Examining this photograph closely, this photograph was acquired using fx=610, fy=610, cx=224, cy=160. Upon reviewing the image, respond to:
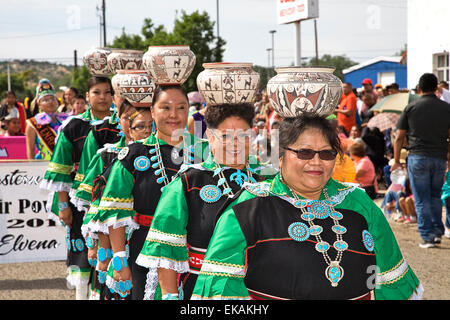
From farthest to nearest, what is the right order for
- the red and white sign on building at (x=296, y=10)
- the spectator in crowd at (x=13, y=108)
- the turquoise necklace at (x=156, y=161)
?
the spectator in crowd at (x=13, y=108), the red and white sign on building at (x=296, y=10), the turquoise necklace at (x=156, y=161)

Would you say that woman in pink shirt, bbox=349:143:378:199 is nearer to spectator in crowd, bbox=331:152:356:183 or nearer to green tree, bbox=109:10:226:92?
spectator in crowd, bbox=331:152:356:183

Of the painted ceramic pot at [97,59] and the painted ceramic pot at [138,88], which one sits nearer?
the painted ceramic pot at [138,88]

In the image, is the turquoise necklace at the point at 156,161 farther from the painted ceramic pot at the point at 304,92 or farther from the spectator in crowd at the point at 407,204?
the spectator in crowd at the point at 407,204

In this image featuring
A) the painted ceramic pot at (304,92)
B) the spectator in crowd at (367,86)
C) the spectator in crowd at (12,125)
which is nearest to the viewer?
the painted ceramic pot at (304,92)

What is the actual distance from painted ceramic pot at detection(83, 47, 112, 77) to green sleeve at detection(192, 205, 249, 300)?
3.50 metres

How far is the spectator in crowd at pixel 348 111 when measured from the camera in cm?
1293

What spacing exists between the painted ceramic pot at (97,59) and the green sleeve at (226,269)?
350 cm

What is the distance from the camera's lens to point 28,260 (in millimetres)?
7418

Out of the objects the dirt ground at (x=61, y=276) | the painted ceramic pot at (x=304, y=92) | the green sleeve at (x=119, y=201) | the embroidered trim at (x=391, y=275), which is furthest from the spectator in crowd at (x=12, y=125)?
the embroidered trim at (x=391, y=275)

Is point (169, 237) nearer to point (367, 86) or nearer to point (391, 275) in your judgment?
point (391, 275)

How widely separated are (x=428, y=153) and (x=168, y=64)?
5.21 meters

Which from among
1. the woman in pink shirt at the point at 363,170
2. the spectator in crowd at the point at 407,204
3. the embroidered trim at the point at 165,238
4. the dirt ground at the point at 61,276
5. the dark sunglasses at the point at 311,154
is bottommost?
the dirt ground at the point at 61,276

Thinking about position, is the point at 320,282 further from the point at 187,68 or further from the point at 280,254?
the point at 187,68

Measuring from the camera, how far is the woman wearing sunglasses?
7.88 ft
